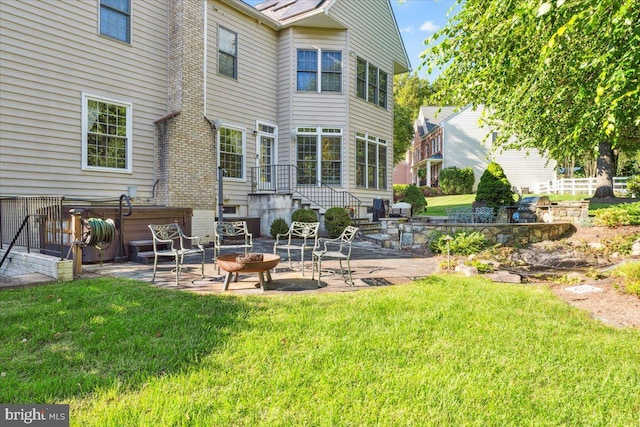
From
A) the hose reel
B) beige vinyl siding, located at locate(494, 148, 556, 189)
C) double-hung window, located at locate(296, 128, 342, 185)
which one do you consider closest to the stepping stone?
the hose reel

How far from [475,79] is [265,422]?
21.5 feet

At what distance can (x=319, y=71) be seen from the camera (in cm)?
1329

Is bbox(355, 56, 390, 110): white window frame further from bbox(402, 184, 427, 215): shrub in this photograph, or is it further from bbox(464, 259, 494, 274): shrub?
bbox(464, 259, 494, 274): shrub

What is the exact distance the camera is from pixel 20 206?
7238mm

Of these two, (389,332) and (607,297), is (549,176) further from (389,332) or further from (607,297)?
(389,332)

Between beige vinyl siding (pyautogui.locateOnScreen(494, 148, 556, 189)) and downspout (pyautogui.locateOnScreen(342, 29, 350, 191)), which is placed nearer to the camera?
downspout (pyautogui.locateOnScreen(342, 29, 350, 191))

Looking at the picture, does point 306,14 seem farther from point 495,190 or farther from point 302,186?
point 495,190

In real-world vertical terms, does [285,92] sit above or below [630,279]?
above

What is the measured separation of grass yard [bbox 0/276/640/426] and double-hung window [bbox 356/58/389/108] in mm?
11264

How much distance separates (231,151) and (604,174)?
1757cm

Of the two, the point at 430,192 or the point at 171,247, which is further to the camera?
the point at 430,192

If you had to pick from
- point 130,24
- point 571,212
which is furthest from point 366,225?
point 130,24

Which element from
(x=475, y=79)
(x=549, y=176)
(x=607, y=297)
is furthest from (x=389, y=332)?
(x=549, y=176)

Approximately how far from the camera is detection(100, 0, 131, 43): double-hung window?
29.6 ft
